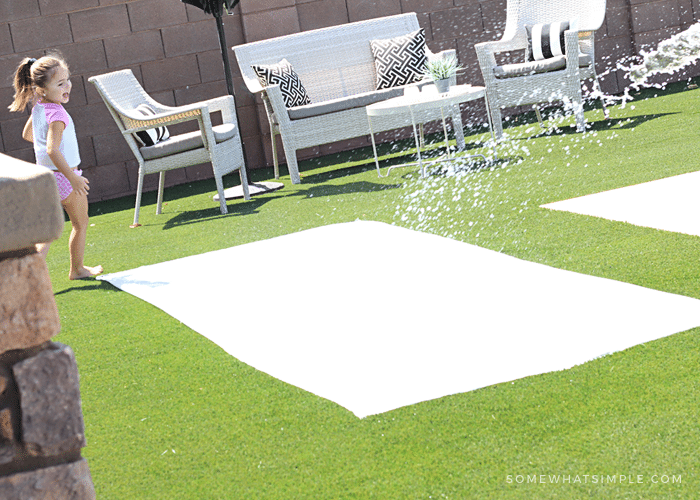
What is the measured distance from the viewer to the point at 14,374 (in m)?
0.90

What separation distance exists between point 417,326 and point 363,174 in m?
3.38

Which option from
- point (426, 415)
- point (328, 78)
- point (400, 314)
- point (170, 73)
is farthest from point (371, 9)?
point (426, 415)

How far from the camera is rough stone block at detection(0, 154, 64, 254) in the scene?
857 millimetres

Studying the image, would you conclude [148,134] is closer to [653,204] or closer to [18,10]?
[18,10]

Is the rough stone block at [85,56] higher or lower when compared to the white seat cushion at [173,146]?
higher

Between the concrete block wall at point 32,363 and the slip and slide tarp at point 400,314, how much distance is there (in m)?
0.92

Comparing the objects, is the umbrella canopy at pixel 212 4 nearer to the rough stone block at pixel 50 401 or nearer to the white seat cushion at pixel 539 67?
the white seat cushion at pixel 539 67

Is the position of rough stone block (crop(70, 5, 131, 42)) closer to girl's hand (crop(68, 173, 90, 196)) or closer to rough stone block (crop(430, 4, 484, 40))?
rough stone block (crop(430, 4, 484, 40))

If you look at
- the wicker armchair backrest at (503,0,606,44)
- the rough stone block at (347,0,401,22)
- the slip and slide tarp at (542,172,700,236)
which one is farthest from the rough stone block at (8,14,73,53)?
the slip and slide tarp at (542,172,700,236)

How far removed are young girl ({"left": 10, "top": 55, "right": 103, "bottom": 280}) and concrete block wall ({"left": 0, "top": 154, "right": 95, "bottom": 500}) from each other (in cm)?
267

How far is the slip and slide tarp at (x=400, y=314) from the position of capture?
6.29 feet

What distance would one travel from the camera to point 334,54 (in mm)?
6418

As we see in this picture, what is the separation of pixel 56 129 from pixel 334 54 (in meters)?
3.38

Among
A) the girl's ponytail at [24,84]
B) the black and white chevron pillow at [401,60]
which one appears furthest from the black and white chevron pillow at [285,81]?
the girl's ponytail at [24,84]
